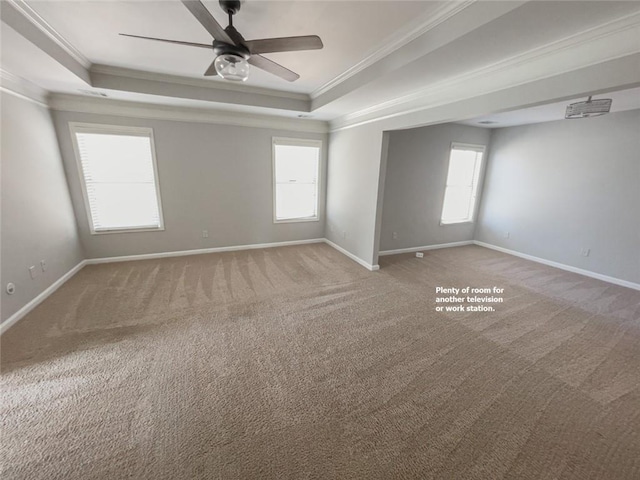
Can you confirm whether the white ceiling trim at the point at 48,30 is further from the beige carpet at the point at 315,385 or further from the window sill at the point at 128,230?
the beige carpet at the point at 315,385

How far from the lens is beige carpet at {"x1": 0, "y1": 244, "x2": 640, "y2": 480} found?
1393mm

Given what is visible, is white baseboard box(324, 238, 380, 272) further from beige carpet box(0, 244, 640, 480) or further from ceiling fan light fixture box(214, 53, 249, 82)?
ceiling fan light fixture box(214, 53, 249, 82)

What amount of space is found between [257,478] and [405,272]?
3336 mm

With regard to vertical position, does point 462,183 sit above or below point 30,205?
above

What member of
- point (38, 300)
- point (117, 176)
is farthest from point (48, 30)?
point (38, 300)

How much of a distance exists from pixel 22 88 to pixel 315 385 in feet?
14.8

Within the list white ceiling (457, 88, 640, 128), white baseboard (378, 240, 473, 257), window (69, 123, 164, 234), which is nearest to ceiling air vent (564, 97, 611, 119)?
white ceiling (457, 88, 640, 128)

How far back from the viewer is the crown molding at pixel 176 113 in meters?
3.42

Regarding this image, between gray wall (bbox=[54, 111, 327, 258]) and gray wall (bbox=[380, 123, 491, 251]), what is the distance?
1.56 m

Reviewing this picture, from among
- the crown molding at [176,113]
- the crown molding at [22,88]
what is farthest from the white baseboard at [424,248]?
the crown molding at [22,88]

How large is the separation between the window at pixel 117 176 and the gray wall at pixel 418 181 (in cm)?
409

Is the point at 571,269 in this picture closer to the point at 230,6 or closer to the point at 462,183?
the point at 462,183

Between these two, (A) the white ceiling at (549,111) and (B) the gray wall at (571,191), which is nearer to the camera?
(A) the white ceiling at (549,111)

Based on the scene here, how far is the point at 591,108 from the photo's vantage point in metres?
2.41
